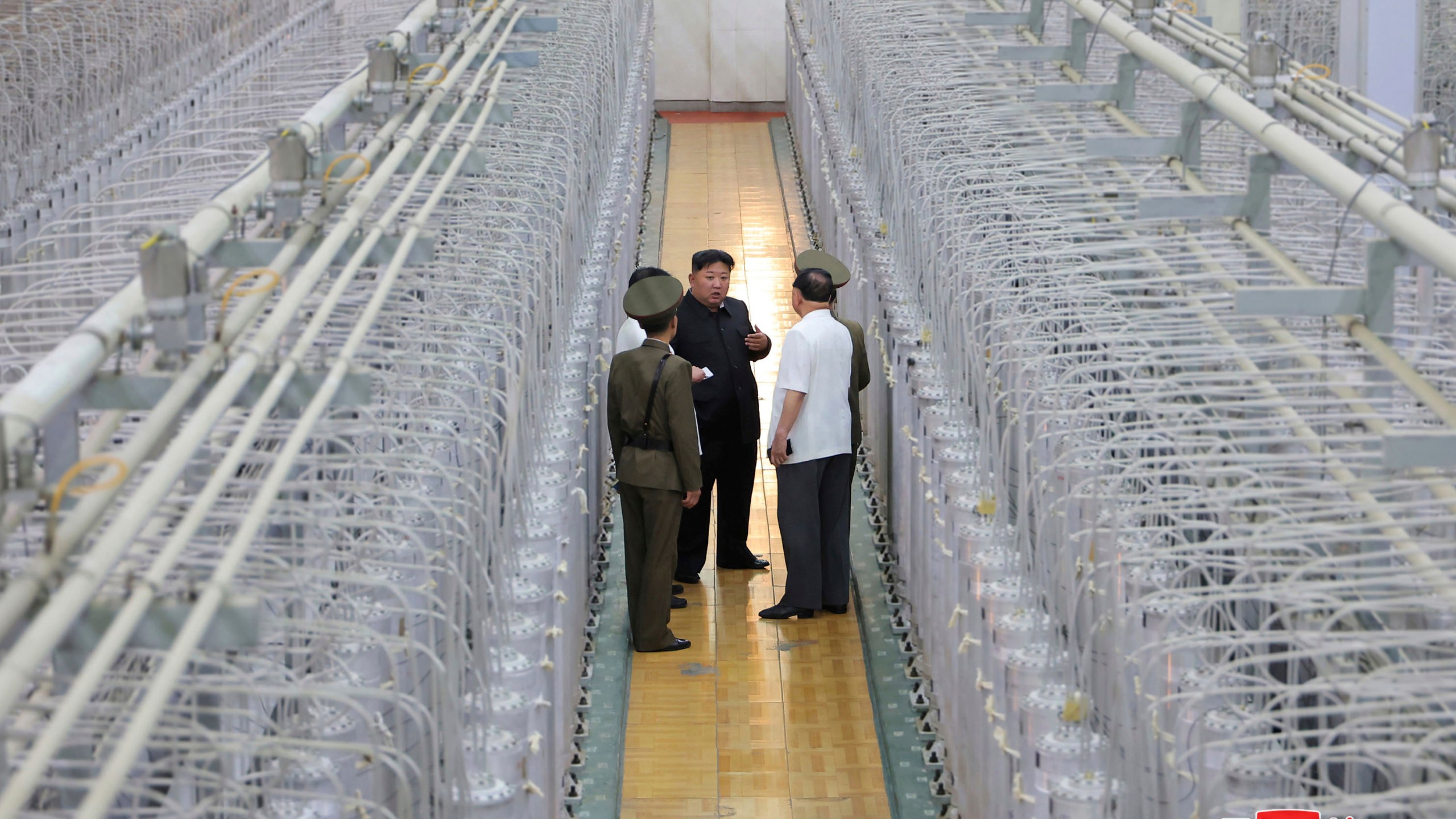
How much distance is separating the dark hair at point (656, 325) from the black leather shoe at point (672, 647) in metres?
1.13

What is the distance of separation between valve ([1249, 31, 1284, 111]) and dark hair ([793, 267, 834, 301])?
1786mm

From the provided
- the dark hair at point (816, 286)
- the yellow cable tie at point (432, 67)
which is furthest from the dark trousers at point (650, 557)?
the yellow cable tie at point (432, 67)

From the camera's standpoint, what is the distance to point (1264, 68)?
4023 mm

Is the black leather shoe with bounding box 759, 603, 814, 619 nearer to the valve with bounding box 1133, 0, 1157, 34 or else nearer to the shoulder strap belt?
the shoulder strap belt

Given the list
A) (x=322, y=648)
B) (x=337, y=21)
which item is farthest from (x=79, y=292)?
(x=337, y=21)

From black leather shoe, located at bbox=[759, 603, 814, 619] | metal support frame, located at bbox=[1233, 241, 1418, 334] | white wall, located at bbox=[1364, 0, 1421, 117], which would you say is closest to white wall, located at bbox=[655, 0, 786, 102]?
white wall, located at bbox=[1364, 0, 1421, 117]

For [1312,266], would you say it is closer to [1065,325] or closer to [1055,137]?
[1065,325]

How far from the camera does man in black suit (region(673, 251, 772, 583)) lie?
Answer: 224 inches

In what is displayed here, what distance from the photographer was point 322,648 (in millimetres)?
2469

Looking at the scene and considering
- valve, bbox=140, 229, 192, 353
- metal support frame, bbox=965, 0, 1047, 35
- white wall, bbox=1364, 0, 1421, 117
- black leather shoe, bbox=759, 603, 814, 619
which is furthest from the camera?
white wall, bbox=1364, 0, 1421, 117

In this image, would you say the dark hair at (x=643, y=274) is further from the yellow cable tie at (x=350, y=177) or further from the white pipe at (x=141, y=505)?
the white pipe at (x=141, y=505)

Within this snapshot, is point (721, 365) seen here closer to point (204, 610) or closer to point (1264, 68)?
point (1264, 68)

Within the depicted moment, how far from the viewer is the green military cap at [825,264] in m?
5.92

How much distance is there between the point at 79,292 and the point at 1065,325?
3.18 meters
